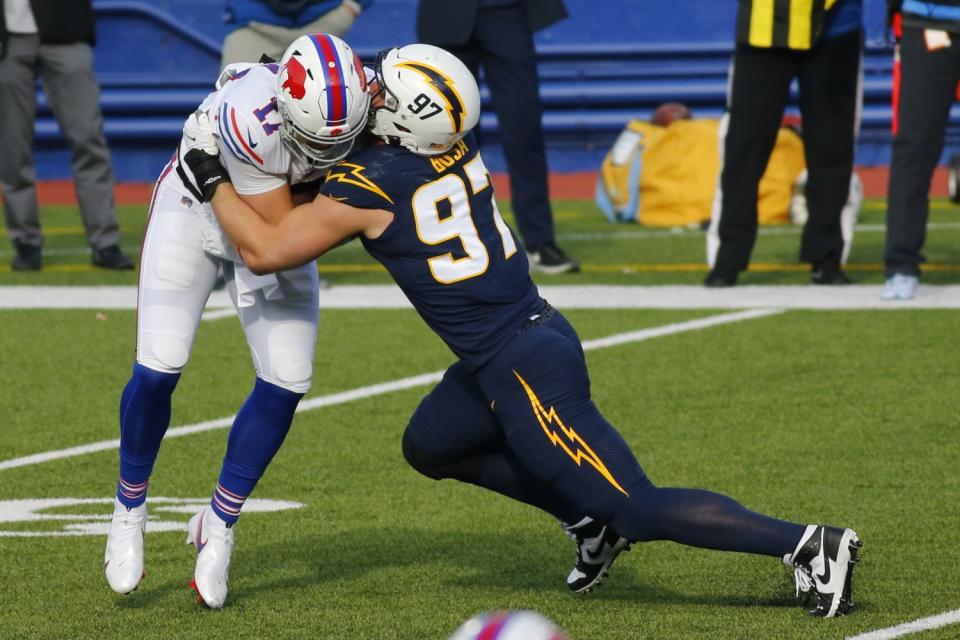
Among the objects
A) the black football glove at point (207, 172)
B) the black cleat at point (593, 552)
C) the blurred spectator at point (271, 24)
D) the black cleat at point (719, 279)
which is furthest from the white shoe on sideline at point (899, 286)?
the black football glove at point (207, 172)

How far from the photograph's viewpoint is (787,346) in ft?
24.4

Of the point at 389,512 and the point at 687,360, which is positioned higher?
the point at 389,512

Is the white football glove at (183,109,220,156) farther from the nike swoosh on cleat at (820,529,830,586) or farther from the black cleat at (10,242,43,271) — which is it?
the black cleat at (10,242,43,271)

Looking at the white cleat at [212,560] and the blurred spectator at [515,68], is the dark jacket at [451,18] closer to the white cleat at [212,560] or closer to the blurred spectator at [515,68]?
the blurred spectator at [515,68]

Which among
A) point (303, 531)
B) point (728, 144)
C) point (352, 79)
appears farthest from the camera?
point (728, 144)

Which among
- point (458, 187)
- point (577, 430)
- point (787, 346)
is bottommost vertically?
point (787, 346)

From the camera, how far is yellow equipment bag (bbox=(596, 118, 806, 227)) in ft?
40.0

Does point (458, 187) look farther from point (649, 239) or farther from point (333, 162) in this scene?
point (649, 239)


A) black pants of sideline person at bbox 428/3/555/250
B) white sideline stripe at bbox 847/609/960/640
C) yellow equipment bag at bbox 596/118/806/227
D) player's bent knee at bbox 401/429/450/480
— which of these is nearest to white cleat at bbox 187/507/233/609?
player's bent knee at bbox 401/429/450/480

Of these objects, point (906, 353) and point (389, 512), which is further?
point (906, 353)

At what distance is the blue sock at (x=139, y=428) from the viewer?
13.9ft

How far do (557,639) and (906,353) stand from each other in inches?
182

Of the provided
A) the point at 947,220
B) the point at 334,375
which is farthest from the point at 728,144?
the point at 947,220

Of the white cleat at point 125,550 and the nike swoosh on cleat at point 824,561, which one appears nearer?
the nike swoosh on cleat at point 824,561
